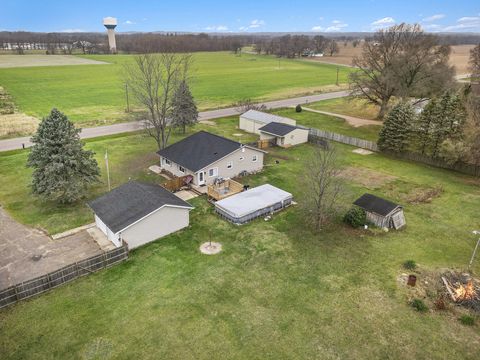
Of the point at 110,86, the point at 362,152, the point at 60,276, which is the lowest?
the point at 60,276

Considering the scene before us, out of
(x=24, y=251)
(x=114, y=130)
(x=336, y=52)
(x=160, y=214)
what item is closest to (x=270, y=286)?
(x=160, y=214)

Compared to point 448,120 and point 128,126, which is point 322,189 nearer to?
point 448,120

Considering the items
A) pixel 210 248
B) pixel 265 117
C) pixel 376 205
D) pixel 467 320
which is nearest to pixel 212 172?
pixel 210 248

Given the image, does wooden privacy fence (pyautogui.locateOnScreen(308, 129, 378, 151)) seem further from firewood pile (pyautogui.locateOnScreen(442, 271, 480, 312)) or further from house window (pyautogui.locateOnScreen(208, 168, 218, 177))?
firewood pile (pyautogui.locateOnScreen(442, 271, 480, 312))

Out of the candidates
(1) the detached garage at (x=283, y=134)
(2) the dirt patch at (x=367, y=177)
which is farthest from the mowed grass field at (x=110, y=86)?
(2) the dirt patch at (x=367, y=177)

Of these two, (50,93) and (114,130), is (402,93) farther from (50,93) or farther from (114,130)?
(50,93)

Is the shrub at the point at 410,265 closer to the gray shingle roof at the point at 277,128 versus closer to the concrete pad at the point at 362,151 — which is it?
the concrete pad at the point at 362,151

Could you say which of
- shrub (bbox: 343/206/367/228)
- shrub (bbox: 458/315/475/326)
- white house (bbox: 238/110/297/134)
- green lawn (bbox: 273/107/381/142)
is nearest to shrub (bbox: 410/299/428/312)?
shrub (bbox: 458/315/475/326)
